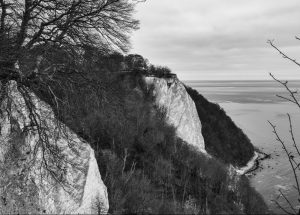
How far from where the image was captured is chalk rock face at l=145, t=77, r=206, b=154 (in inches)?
1997

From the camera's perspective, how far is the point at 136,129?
3778cm

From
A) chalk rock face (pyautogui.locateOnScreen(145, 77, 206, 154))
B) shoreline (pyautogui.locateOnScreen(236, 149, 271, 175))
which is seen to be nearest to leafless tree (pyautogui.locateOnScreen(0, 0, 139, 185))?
chalk rock face (pyautogui.locateOnScreen(145, 77, 206, 154))

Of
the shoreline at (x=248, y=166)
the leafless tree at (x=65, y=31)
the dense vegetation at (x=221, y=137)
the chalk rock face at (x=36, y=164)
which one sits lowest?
the shoreline at (x=248, y=166)

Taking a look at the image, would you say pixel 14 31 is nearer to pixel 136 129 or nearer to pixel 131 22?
pixel 131 22

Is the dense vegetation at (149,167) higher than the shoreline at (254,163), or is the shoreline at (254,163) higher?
the dense vegetation at (149,167)

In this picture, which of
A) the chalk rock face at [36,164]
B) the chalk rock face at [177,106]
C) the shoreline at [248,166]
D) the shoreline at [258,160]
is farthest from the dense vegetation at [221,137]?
the chalk rock face at [36,164]

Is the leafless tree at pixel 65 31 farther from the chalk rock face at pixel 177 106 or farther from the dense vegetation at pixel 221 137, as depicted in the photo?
the dense vegetation at pixel 221 137

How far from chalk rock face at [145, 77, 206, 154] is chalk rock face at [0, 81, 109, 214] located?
36.4m

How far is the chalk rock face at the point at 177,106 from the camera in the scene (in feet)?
166

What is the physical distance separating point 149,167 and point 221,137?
121ft

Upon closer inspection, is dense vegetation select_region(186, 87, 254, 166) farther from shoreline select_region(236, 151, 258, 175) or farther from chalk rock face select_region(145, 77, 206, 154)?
chalk rock face select_region(145, 77, 206, 154)

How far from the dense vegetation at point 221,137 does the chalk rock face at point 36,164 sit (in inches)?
1859

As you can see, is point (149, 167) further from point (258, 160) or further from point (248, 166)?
point (258, 160)

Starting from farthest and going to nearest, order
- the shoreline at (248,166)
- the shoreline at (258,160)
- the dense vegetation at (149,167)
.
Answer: the shoreline at (258,160) → the shoreline at (248,166) → the dense vegetation at (149,167)
